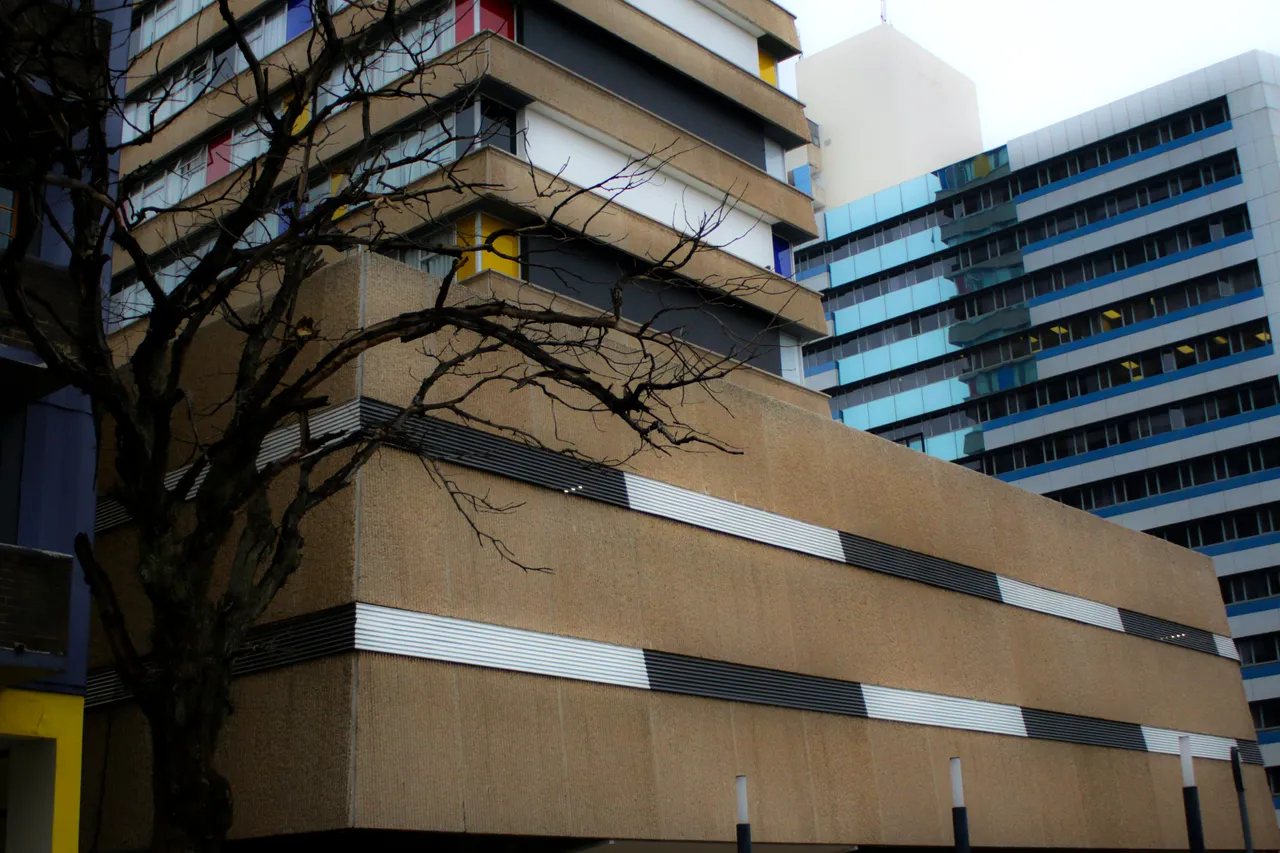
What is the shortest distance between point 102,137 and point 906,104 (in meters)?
84.8

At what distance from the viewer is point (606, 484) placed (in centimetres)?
2016

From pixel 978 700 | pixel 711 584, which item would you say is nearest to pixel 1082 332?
pixel 978 700

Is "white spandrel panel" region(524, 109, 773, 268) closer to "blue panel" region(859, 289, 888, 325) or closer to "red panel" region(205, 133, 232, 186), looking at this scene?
"red panel" region(205, 133, 232, 186)

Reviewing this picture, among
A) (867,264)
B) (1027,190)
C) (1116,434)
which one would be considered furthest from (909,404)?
(1027,190)

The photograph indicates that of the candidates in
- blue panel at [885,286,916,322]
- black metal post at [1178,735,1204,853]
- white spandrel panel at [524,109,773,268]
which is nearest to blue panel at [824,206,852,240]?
blue panel at [885,286,916,322]

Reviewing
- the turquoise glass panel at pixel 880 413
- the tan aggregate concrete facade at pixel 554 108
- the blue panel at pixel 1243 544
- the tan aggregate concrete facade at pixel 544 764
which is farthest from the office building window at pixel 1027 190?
the tan aggregate concrete facade at pixel 544 764

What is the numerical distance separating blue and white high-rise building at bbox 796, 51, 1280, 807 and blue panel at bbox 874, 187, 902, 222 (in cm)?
17

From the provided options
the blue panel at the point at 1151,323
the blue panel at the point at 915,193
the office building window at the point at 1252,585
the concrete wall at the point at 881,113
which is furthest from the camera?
the concrete wall at the point at 881,113

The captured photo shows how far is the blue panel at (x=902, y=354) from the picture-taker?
8118cm

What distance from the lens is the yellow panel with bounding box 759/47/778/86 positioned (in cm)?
3581

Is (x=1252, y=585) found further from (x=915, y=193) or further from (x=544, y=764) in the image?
(x=544, y=764)

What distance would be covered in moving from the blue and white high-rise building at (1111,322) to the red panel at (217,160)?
5109 centimetres

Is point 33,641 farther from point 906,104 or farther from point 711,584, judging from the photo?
point 906,104

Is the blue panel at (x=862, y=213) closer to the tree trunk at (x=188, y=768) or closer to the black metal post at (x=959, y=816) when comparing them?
the black metal post at (x=959, y=816)
